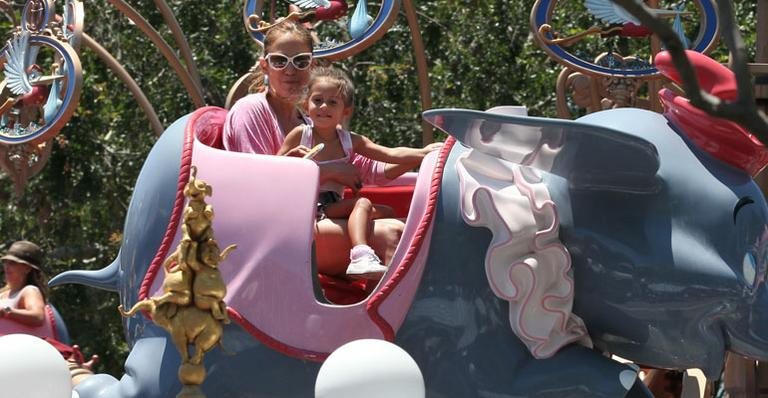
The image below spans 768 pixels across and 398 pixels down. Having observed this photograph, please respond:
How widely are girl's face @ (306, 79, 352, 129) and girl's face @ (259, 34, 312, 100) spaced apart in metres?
0.21

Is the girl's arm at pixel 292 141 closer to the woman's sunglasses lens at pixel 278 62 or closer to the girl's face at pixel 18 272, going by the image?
the woman's sunglasses lens at pixel 278 62

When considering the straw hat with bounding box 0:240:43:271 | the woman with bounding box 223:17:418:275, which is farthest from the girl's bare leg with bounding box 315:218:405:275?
the straw hat with bounding box 0:240:43:271

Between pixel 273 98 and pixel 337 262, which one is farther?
pixel 273 98

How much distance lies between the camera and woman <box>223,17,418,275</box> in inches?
229

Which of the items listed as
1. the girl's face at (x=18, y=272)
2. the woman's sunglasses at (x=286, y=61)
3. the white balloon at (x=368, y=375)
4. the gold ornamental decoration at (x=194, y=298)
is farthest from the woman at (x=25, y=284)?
the white balloon at (x=368, y=375)

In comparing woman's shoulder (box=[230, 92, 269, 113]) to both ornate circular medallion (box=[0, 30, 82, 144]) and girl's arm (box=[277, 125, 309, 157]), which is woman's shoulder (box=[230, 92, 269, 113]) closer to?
girl's arm (box=[277, 125, 309, 157])

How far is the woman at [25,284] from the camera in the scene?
25.5ft

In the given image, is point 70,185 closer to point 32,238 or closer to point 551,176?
point 32,238

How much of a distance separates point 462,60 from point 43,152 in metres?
6.25

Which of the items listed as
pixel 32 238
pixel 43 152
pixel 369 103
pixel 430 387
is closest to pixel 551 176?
pixel 430 387

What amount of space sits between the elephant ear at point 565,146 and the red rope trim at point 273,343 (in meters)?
0.83

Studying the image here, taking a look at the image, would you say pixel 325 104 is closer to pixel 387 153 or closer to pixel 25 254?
pixel 387 153

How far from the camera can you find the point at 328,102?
5781mm

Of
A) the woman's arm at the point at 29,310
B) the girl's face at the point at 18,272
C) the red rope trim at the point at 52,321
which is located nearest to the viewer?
the woman's arm at the point at 29,310
